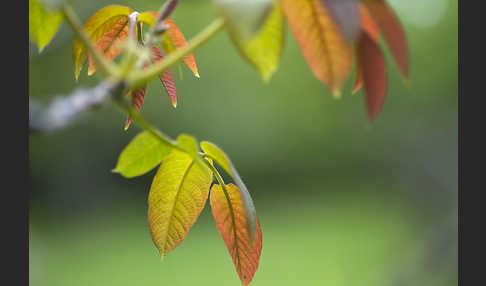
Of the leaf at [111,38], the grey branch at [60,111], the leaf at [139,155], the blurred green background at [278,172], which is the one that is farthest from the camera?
the blurred green background at [278,172]

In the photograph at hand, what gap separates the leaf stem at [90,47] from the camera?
0.23m

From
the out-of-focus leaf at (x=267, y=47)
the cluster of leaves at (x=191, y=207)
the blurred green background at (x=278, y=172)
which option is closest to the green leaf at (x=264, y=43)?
the out-of-focus leaf at (x=267, y=47)

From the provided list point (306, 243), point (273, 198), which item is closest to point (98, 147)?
point (273, 198)

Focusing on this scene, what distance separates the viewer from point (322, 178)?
692 cm

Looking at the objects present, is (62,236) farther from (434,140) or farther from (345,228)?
(434,140)

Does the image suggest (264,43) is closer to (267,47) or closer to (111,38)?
(267,47)

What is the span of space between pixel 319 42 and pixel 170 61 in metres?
0.09

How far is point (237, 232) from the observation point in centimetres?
37

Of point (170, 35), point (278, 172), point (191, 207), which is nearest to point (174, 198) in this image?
point (191, 207)

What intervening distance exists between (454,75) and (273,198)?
314cm

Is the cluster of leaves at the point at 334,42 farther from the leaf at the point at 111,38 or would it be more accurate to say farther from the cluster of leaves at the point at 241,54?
the leaf at the point at 111,38

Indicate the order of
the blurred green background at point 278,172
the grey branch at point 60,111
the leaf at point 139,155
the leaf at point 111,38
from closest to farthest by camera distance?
1. the grey branch at point 60,111
2. the leaf at point 139,155
3. the leaf at point 111,38
4. the blurred green background at point 278,172

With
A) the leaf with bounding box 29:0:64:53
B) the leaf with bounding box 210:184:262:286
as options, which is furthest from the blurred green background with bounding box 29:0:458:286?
the leaf with bounding box 29:0:64:53

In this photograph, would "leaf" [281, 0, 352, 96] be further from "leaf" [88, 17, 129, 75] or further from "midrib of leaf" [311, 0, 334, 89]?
"leaf" [88, 17, 129, 75]
